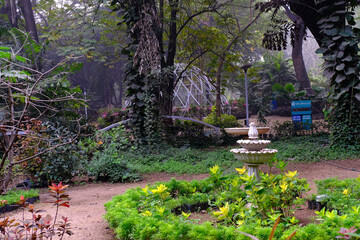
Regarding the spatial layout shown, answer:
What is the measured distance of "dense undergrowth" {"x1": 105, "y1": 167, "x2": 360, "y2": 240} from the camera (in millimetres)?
2812

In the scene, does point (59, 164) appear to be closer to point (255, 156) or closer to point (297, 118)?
point (255, 156)

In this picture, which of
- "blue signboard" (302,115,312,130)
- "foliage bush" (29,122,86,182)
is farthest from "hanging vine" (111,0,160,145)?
"blue signboard" (302,115,312,130)

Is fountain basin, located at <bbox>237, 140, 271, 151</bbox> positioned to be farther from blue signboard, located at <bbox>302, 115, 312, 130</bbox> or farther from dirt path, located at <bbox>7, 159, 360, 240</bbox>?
blue signboard, located at <bbox>302, 115, 312, 130</bbox>

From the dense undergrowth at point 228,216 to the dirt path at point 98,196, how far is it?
0.31m

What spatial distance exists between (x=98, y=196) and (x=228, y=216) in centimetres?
342

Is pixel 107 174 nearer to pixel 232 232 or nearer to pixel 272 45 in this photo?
pixel 232 232

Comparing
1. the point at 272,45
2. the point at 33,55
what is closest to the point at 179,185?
the point at 33,55

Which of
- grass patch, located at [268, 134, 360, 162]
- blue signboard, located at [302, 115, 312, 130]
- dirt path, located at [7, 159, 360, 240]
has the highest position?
blue signboard, located at [302, 115, 312, 130]

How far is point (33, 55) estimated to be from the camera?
10.2m

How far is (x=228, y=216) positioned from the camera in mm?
3332

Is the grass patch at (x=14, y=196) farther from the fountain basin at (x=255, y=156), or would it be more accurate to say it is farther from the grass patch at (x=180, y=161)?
the fountain basin at (x=255, y=156)

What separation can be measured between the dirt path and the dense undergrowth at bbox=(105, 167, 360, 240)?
0.31m

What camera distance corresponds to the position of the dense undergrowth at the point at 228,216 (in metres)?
2.81

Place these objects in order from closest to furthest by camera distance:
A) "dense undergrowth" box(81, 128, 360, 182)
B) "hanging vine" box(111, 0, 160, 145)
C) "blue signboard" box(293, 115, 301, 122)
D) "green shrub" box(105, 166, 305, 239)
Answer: "green shrub" box(105, 166, 305, 239) → "dense undergrowth" box(81, 128, 360, 182) → "hanging vine" box(111, 0, 160, 145) → "blue signboard" box(293, 115, 301, 122)
